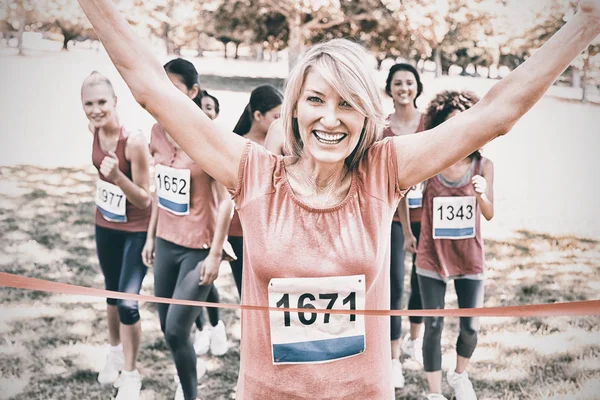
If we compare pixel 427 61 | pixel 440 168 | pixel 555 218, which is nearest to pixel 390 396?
pixel 440 168

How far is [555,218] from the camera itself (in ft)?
25.7

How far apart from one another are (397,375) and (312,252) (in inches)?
106

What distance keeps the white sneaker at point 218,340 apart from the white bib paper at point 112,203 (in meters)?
1.11

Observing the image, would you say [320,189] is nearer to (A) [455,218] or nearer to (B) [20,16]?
(A) [455,218]

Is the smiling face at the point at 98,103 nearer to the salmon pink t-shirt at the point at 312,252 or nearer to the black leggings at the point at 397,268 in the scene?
the black leggings at the point at 397,268

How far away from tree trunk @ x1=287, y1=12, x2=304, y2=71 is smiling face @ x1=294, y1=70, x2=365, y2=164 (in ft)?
21.0

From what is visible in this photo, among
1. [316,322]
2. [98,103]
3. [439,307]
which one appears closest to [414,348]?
[439,307]

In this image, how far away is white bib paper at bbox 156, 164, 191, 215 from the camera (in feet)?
11.5

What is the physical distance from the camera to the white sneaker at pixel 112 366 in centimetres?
397

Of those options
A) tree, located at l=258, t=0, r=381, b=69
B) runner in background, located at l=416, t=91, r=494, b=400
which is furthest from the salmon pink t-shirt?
tree, located at l=258, t=0, r=381, b=69

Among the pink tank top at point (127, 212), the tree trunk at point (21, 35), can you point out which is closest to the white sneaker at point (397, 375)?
the pink tank top at point (127, 212)

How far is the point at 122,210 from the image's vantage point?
3725 mm

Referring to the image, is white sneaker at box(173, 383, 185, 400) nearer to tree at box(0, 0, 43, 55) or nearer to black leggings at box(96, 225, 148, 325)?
black leggings at box(96, 225, 148, 325)

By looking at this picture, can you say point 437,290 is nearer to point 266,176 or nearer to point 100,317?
point 266,176
